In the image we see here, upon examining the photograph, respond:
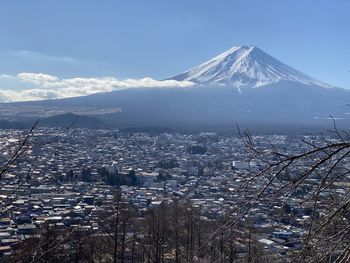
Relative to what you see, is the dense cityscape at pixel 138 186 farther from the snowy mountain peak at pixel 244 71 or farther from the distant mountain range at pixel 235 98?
Answer: the snowy mountain peak at pixel 244 71

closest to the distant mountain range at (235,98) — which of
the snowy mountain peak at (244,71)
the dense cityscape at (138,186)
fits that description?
the snowy mountain peak at (244,71)

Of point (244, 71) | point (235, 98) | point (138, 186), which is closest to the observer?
point (138, 186)

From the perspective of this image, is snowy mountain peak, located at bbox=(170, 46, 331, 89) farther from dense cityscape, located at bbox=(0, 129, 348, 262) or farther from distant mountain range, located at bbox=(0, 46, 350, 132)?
dense cityscape, located at bbox=(0, 129, 348, 262)

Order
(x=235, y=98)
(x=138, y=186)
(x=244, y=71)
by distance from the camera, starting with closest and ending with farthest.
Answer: (x=138, y=186)
(x=235, y=98)
(x=244, y=71)

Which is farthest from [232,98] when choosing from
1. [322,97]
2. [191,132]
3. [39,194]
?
[39,194]

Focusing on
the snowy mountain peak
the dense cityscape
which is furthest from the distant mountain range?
the dense cityscape

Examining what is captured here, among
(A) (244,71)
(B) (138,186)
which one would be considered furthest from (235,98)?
(B) (138,186)

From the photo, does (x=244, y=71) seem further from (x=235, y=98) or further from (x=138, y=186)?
(x=138, y=186)

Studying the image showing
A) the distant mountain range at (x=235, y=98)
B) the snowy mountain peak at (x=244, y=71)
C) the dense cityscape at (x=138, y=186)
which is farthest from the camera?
the snowy mountain peak at (x=244, y=71)
